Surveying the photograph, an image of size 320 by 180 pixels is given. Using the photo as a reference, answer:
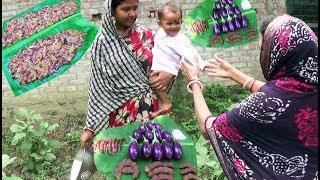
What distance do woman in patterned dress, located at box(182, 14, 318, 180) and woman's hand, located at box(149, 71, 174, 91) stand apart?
69 cm

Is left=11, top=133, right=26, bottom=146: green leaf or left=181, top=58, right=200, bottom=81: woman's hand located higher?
left=181, top=58, right=200, bottom=81: woman's hand

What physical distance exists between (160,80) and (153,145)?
1.34ft

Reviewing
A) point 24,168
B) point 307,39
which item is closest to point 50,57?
point 24,168

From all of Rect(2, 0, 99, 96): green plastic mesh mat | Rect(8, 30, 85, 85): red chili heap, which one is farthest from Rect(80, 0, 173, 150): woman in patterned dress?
Rect(8, 30, 85, 85): red chili heap

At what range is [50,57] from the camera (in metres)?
5.05

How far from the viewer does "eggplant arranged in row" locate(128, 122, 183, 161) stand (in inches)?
110

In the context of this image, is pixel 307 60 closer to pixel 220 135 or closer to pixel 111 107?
pixel 220 135

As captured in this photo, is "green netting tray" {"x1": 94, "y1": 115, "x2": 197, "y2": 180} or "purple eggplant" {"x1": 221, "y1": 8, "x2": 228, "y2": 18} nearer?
"green netting tray" {"x1": 94, "y1": 115, "x2": 197, "y2": 180}

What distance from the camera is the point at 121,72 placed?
2965mm

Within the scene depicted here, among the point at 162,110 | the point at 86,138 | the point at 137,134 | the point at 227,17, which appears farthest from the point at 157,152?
the point at 227,17

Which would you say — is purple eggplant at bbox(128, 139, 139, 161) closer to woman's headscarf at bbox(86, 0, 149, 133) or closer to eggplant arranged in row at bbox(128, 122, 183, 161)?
eggplant arranged in row at bbox(128, 122, 183, 161)

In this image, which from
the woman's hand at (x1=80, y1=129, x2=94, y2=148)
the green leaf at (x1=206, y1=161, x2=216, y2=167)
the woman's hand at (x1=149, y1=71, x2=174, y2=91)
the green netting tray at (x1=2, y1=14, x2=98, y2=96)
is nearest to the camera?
the woman's hand at (x1=149, y1=71, x2=174, y2=91)

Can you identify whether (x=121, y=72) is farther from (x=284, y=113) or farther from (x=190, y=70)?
(x=284, y=113)

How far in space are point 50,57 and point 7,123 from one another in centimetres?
130
